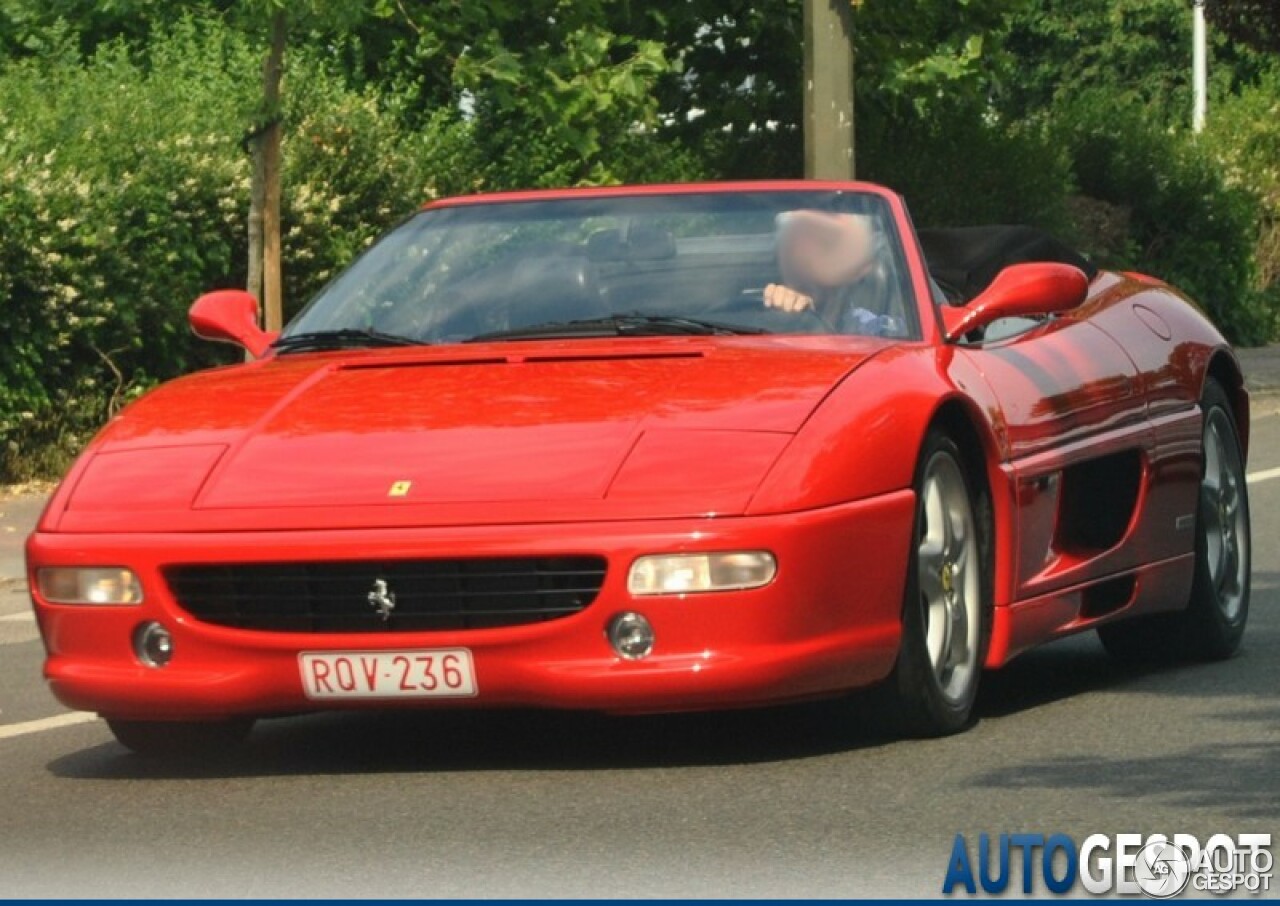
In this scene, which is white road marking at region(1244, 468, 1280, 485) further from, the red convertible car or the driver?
the driver

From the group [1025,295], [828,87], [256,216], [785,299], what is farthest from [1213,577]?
[828,87]

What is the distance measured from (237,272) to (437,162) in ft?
8.15

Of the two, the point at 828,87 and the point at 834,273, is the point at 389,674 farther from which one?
the point at 828,87

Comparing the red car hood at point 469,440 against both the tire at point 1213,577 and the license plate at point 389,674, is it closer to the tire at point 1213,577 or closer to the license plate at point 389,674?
the license plate at point 389,674

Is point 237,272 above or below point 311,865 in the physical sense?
below

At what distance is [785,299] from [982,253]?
2.06 meters

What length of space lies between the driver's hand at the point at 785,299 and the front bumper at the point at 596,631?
1075 millimetres

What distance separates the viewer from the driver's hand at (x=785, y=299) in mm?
8328

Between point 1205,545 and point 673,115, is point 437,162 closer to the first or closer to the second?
point 673,115

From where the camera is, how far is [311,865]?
6.17 meters

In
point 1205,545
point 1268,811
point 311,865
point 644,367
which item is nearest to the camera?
point 311,865

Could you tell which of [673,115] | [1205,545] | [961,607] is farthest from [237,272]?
[961,607]
